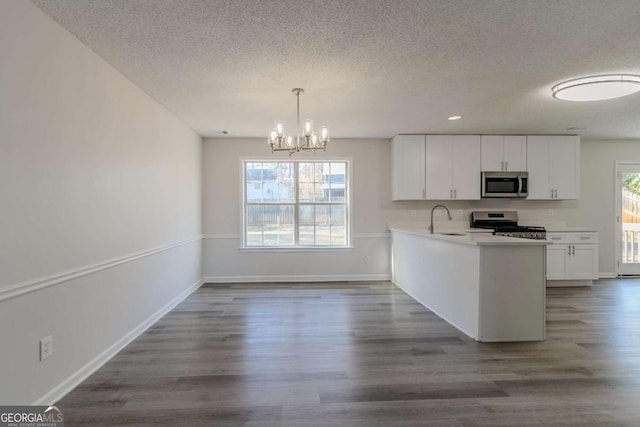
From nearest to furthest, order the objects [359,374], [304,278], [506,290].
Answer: [359,374] → [506,290] → [304,278]

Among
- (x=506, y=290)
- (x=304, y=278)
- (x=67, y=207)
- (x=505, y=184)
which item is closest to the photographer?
(x=67, y=207)

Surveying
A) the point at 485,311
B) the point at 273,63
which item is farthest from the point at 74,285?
the point at 485,311

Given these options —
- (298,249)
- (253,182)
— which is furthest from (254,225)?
(298,249)

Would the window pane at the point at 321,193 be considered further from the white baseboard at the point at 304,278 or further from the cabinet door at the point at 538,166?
the cabinet door at the point at 538,166

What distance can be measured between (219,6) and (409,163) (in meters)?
3.84

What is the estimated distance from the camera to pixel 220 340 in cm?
296

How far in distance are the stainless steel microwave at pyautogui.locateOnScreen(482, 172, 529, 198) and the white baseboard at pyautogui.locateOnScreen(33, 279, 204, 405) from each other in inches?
194

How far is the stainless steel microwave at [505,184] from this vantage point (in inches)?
199

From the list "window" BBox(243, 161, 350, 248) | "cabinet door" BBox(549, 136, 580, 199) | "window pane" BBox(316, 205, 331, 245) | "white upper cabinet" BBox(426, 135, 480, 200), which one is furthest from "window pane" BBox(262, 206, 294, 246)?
"cabinet door" BBox(549, 136, 580, 199)

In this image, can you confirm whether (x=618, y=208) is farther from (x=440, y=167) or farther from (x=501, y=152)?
(x=440, y=167)

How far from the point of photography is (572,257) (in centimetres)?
497

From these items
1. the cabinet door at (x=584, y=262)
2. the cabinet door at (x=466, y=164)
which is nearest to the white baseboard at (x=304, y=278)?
the cabinet door at (x=466, y=164)

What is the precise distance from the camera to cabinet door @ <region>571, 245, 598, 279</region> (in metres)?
4.98

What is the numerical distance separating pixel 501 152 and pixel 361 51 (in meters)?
3.76
